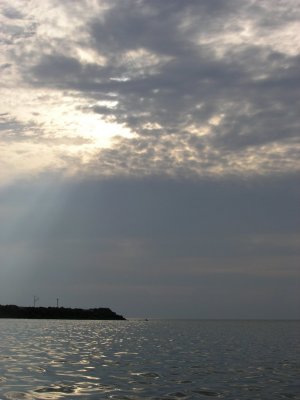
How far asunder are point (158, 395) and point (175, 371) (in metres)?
9.83

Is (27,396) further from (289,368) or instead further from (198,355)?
(198,355)

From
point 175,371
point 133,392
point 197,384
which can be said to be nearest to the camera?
point 133,392

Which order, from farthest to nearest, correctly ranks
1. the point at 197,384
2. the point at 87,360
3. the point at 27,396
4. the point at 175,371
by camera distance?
the point at 87,360
the point at 175,371
the point at 197,384
the point at 27,396

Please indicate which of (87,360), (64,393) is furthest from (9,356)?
(64,393)

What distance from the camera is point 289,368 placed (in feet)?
129

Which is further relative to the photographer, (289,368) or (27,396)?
(289,368)

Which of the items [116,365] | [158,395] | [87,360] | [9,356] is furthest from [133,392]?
[9,356]

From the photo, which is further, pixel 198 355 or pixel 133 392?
pixel 198 355

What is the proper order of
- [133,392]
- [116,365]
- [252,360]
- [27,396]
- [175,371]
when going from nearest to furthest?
1. [27,396]
2. [133,392]
3. [175,371]
4. [116,365]
5. [252,360]

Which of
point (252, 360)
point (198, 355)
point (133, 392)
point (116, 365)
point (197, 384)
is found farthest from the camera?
point (198, 355)

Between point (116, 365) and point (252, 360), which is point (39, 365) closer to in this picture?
point (116, 365)

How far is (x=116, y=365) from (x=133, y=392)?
12.5 meters

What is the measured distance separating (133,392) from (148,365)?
41.4 ft

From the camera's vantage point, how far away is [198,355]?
158 ft
